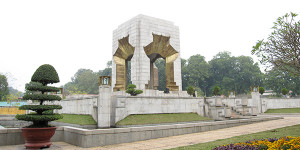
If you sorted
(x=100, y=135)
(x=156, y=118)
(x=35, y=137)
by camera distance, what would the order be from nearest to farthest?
(x=35, y=137), (x=100, y=135), (x=156, y=118)

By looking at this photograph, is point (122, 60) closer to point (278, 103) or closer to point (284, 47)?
point (284, 47)

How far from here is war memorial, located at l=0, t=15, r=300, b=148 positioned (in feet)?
31.1

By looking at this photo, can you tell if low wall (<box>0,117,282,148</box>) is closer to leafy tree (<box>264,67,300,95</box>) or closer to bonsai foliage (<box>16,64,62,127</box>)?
bonsai foliage (<box>16,64,62,127</box>)

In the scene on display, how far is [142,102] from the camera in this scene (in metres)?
15.6

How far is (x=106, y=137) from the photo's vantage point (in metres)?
9.12

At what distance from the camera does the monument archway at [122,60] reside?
22.7 m

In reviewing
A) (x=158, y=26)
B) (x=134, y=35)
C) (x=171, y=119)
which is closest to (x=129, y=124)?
(x=171, y=119)

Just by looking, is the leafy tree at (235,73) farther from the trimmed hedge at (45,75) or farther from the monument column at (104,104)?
the trimmed hedge at (45,75)

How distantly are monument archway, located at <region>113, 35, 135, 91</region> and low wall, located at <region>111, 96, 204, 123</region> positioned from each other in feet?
23.5

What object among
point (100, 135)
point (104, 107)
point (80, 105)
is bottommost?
point (100, 135)

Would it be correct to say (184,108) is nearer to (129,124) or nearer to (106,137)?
(129,124)

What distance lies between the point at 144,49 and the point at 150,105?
6.99m

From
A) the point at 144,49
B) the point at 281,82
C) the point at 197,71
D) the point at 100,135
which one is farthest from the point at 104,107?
the point at 281,82

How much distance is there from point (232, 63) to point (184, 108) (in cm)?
4655
